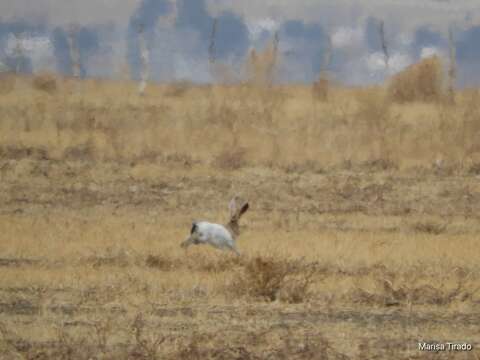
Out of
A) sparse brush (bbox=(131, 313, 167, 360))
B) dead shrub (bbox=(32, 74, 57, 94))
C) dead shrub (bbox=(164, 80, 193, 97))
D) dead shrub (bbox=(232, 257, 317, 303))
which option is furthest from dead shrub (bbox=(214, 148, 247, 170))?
sparse brush (bbox=(131, 313, 167, 360))

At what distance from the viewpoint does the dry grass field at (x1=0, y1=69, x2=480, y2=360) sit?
9453 mm

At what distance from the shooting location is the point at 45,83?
35000mm

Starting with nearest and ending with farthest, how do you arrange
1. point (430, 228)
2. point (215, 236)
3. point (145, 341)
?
point (145, 341), point (215, 236), point (430, 228)

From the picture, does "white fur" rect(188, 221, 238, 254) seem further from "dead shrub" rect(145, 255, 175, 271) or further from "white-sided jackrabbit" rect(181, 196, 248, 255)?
"dead shrub" rect(145, 255, 175, 271)

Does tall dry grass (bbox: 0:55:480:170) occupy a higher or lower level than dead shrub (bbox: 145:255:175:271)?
higher

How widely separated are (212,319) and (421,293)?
88.6 inches

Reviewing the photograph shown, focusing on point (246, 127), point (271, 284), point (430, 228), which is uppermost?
point (246, 127)

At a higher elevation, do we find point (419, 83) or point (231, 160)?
point (419, 83)

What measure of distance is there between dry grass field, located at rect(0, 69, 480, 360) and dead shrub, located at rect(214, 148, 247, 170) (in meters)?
0.05

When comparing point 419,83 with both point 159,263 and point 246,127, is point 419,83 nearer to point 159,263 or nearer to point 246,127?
point 246,127

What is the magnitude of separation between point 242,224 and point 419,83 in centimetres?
1821

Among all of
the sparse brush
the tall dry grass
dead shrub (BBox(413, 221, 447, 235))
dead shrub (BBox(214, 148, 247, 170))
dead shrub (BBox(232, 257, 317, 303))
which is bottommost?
the sparse brush

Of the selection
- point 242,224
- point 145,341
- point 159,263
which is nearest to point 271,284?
point 159,263

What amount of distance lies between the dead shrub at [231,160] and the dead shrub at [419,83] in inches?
432
